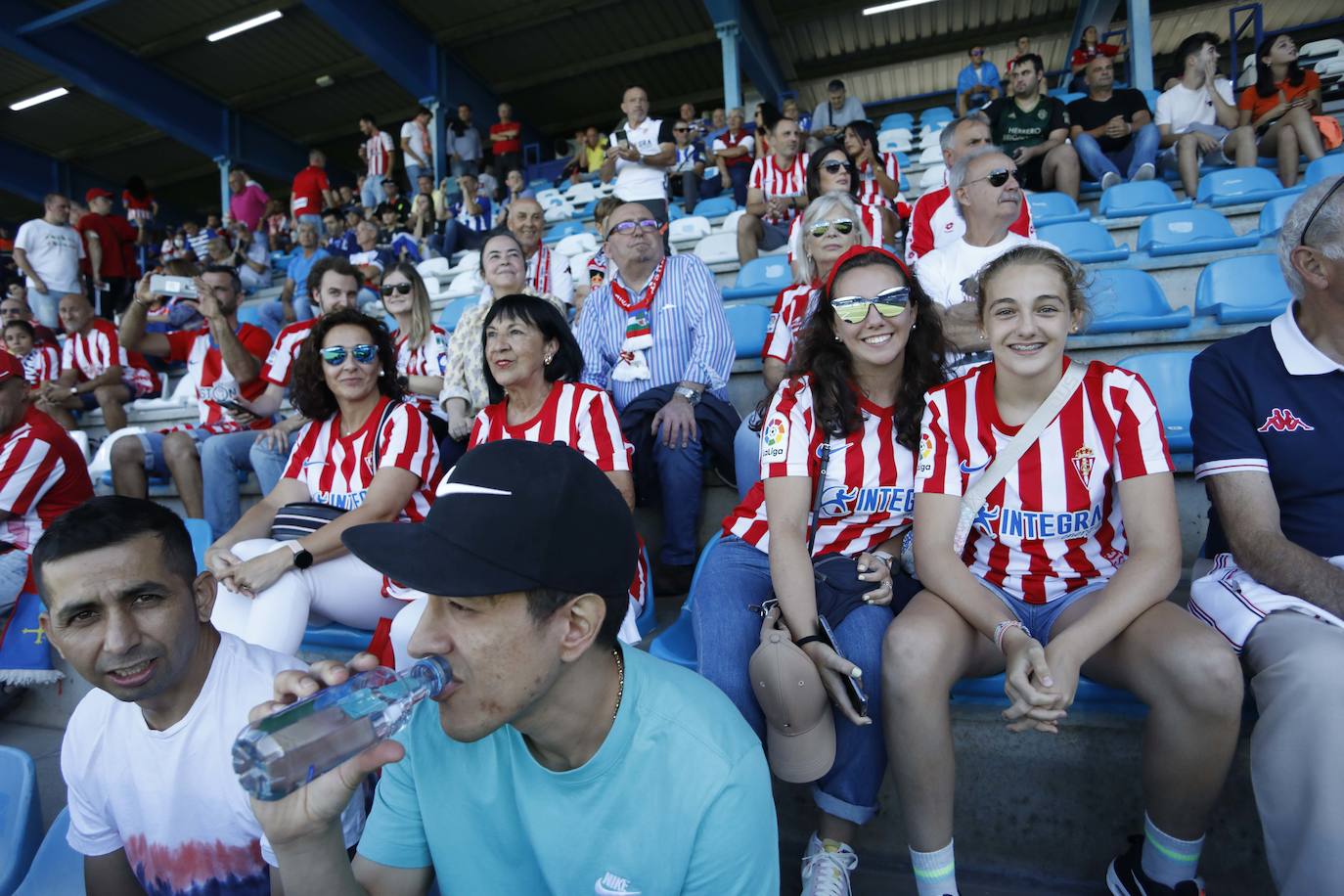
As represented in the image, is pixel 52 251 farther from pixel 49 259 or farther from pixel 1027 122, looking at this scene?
pixel 1027 122

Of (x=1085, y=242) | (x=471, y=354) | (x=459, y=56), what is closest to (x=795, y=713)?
(x=471, y=354)

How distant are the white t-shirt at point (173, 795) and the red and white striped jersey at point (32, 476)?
2107mm

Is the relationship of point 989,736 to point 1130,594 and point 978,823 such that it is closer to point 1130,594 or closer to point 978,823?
point 978,823

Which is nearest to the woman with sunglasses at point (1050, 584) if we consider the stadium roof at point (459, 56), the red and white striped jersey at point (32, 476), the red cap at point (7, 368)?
the red and white striped jersey at point (32, 476)

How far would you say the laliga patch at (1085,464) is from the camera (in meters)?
A: 1.67

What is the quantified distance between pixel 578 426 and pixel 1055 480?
1.41 meters

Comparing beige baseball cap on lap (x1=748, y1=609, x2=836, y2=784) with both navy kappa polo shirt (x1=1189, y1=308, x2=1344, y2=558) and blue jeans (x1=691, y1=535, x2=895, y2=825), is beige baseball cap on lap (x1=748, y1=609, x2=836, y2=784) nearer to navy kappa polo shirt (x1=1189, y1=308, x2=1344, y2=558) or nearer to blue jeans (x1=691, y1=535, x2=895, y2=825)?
blue jeans (x1=691, y1=535, x2=895, y2=825)

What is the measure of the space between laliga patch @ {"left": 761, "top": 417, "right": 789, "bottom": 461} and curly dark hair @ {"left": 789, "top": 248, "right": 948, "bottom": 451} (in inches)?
4.2

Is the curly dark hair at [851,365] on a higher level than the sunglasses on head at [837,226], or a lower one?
lower

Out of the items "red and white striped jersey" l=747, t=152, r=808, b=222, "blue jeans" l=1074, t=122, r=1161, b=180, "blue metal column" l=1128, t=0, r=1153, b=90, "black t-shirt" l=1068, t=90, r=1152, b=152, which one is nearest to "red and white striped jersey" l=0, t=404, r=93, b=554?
"red and white striped jersey" l=747, t=152, r=808, b=222

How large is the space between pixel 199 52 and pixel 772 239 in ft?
39.6

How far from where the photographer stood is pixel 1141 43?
27.1 feet

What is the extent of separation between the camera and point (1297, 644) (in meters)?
1.37

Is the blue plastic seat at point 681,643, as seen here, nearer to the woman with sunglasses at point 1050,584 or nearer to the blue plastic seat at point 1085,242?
the woman with sunglasses at point 1050,584
